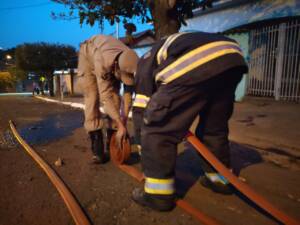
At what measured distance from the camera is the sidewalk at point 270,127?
346 cm

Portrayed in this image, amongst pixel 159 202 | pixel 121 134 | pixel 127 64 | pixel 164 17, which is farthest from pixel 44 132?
pixel 159 202

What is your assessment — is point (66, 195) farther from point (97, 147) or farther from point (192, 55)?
point (192, 55)

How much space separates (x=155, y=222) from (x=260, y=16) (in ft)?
26.9

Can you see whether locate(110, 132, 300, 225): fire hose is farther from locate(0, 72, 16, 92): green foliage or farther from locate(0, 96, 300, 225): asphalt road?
locate(0, 72, 16, 92): green foliage

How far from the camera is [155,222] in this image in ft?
5.62

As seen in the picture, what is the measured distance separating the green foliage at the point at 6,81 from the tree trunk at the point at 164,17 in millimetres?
37502

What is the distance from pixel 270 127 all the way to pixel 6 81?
3973 centimetres

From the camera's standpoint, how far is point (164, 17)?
4680 mm

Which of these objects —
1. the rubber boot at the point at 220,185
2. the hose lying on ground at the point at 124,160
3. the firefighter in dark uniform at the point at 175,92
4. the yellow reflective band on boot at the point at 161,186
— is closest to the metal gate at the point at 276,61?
the rubber boot at the point at 220,185

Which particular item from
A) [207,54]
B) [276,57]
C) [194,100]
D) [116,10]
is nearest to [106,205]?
[194,100]

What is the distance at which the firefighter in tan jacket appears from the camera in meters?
2.36

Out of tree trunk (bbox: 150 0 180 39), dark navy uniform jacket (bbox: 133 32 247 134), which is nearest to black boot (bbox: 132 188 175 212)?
dark navy uniform jacket (bbox: 133 32 247 134)

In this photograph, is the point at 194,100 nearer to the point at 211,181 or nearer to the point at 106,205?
the point at 211,181

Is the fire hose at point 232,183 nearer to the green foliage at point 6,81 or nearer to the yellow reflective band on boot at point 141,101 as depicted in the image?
the yellow reflective band on boot at point 141,101
